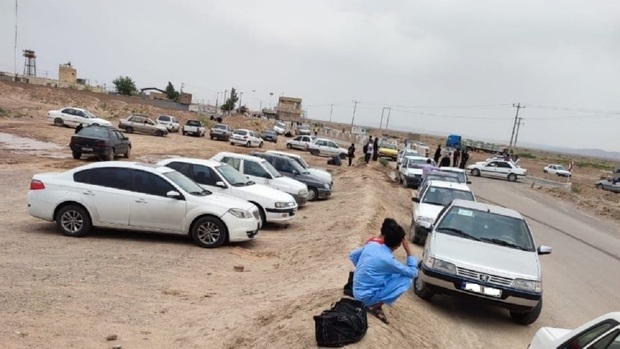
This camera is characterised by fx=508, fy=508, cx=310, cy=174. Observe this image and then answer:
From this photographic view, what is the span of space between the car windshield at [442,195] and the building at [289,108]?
107m

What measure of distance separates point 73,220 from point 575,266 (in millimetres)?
11303

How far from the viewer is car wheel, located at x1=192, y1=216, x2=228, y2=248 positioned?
10.3 m

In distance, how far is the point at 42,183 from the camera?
10.2m

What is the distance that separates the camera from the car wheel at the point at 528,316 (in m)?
7.19

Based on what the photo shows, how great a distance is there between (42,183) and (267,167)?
24.9 ft

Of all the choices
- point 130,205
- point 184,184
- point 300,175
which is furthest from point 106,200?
point 300,175

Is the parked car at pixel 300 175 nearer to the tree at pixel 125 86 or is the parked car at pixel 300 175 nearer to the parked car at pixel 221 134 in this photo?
the parked car at pixel 221 134

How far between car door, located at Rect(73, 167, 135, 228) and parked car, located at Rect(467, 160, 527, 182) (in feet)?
121

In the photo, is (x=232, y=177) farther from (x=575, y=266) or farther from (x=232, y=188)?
(x=575, y=266)

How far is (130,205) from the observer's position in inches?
399

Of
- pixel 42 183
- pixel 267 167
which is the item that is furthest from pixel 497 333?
pixel 267 167

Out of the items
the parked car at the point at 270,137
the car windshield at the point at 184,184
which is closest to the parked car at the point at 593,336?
the car windshield at the point at 184,184

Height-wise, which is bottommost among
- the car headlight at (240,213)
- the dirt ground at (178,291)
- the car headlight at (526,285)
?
the dirt ground at (178,291)

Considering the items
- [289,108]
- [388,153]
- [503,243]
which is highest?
[289,108]
